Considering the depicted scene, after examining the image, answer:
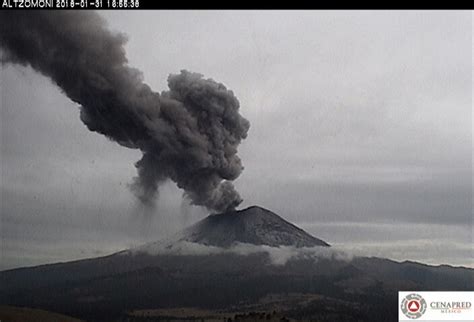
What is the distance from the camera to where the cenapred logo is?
459 centimetres

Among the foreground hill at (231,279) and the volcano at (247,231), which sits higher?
the volcano at (247,231)

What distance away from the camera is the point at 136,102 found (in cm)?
464

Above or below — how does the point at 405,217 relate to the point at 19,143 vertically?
below

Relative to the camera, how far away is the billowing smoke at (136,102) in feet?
15.0

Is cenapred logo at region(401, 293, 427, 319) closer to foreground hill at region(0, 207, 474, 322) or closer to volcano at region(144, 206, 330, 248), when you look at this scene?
foreground hill at region(0, 207, 474, 322)

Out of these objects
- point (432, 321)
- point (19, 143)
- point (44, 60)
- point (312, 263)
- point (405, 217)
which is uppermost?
point (44, 60)

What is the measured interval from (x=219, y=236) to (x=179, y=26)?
1.32 meters

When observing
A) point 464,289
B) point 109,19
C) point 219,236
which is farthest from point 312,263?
point 109,19

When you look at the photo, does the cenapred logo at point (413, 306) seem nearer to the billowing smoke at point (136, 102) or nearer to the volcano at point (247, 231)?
the volcano at point (247, 231)

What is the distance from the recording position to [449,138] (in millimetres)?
4629

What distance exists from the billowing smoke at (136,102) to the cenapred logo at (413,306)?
121cm

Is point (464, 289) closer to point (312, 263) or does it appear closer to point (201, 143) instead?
point (312, 263)

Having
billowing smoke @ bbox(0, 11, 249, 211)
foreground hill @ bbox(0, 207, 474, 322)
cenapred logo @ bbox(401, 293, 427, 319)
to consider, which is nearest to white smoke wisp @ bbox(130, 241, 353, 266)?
foreground hill @ bbox(0, 207, 474, 322)

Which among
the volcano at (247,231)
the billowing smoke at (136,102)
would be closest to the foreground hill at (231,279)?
the volcano at (247,231)
